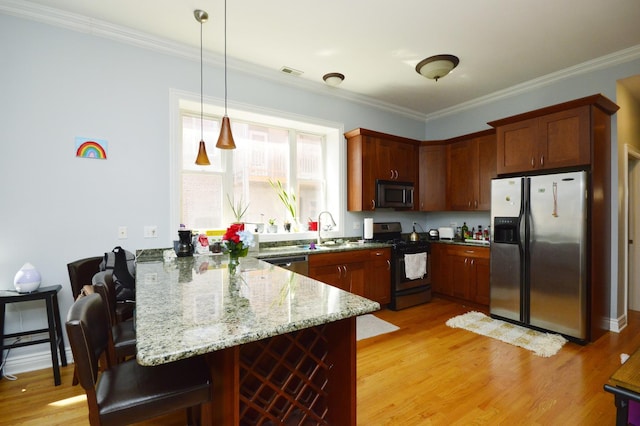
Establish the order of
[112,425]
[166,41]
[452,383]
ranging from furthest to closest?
[166,41] → [452,383] → [112,425]

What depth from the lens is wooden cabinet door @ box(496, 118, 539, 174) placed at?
11.1 ft

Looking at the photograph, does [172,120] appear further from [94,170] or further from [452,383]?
[452,383]

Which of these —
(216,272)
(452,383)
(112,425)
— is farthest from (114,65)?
(452,383)

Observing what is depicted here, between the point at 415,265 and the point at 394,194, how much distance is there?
110 centimetres

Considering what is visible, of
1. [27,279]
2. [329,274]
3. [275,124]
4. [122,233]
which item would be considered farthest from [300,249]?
[27,279]

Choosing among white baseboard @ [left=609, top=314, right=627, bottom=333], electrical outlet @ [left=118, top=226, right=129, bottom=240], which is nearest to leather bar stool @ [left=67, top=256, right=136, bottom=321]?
→ electrical outlet @ [left=118, top=226, right=129, bottom=240]

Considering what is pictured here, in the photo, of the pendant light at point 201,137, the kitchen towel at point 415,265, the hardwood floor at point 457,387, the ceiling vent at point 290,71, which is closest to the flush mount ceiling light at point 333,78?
the ceiling vent at point 290,71

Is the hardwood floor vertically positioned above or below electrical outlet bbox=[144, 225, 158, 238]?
below

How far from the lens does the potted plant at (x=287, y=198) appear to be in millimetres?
4094

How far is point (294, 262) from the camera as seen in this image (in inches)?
130

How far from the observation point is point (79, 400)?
6.88ft

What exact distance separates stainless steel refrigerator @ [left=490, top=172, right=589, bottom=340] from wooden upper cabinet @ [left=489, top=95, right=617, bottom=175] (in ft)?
0.71

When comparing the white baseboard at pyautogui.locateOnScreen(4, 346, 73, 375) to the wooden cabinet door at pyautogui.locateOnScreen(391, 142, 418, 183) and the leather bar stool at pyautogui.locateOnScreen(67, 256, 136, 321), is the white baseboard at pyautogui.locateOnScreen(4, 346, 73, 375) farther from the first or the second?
the wooden cabinet door at pyautogui.locateOnScreen(391, 142, 418, 183)

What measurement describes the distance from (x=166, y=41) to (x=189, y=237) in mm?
2016
